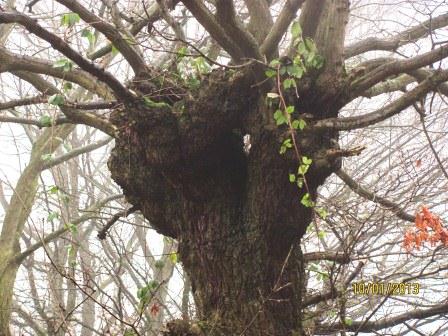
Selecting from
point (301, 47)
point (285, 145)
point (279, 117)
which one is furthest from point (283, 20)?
point (285, 145)

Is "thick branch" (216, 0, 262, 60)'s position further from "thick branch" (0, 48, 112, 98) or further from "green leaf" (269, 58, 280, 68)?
"thick branch" (0, 48, 112, 98)

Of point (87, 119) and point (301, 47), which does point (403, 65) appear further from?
point (87, 119)

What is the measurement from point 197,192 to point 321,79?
959 mm

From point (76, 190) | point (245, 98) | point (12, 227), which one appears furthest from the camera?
point (76, 190)

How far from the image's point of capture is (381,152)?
22.0ft

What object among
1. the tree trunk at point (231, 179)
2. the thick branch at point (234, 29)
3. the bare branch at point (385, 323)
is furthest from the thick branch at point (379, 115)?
the bare branch at point (385, 323)

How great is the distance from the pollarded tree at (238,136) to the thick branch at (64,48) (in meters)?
0.01

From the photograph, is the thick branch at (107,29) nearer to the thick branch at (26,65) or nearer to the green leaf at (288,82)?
the thick branch at (26,65)

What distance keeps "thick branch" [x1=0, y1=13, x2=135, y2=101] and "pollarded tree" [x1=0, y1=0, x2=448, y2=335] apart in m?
0.01

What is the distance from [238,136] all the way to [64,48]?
1108 mm

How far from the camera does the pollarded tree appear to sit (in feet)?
7.86

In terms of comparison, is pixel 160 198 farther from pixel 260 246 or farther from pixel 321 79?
pixel 321 79

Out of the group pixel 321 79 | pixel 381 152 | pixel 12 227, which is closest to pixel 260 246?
pixel 321 79

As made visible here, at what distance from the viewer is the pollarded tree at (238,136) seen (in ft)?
7.86
